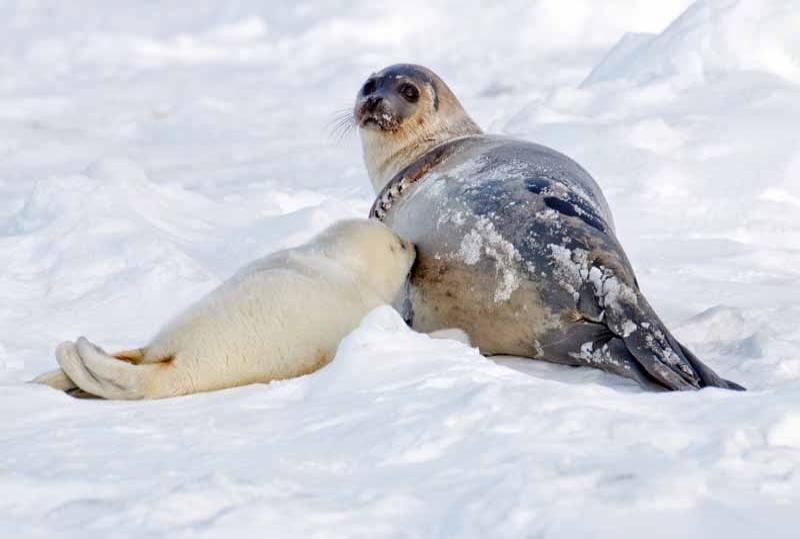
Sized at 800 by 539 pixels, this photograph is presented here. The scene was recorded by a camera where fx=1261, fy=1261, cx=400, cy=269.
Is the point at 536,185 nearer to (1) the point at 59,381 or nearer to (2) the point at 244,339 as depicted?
(2) the point at 244,339

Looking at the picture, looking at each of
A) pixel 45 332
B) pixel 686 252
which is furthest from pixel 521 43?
pixel 45 332

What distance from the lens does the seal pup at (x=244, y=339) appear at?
2.91 metres

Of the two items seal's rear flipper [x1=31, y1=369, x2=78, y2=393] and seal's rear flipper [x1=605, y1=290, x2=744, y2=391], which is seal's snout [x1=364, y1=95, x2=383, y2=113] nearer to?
seal's rear flipper [x1=605, y1=290, x2=744, y2=391]

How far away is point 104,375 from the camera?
2885mm

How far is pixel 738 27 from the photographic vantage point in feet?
25.5

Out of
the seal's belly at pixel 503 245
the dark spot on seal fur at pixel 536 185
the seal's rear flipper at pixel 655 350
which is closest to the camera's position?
the seal's rear flipper at pixel 655 350

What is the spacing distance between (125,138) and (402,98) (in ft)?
15.6

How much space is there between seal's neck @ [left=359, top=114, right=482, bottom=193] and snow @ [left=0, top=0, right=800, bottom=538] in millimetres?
482

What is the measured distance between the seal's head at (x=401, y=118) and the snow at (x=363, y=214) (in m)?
0.54

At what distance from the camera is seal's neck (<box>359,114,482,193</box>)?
16.8 feet

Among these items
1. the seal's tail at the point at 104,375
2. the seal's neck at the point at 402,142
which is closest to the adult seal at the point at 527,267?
the seal's neck at the point at 402,142

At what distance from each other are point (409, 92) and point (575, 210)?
166 centimetres

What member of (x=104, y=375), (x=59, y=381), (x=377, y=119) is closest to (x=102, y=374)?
(x=104, y=375)

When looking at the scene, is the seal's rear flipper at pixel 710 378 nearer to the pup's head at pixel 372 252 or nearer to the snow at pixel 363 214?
the snow at pixel 363 214
